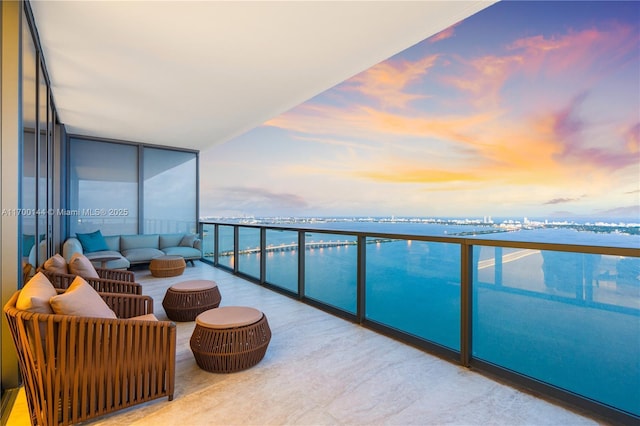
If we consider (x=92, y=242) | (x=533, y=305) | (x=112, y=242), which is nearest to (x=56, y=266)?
(x=533, y=305)

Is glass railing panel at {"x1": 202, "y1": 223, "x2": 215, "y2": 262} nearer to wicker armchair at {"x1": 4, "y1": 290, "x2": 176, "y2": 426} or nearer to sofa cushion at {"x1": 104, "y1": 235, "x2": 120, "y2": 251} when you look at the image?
sofa cushion at {"x1": 104, "y1": 235, "x2": 120, "y2": 251}

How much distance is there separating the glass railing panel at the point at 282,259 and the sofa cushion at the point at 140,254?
2945mm

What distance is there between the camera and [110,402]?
1.76 meters

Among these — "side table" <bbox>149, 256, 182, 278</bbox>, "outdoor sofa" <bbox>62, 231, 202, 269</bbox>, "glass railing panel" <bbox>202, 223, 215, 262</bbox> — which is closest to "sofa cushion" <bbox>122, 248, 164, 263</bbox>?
"outdoor sofa" <bbox>62, 231, 202, 269</bbox>

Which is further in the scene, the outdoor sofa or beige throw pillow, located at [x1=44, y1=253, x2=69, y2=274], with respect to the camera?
the outdoor sofa

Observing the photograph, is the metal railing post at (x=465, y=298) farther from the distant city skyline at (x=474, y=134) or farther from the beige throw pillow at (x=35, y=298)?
the distant city skyline at (x=474, y=134)

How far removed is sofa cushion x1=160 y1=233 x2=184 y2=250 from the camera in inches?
284

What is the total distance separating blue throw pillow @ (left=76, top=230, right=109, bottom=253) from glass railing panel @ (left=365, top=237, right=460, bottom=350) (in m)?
5.72

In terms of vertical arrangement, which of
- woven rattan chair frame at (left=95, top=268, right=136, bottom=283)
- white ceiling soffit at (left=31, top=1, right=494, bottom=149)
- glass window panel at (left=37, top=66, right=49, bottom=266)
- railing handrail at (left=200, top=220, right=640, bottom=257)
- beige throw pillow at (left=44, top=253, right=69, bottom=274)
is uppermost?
white ceiling soffit at (left=31, top=1, right=494, bottom=149)

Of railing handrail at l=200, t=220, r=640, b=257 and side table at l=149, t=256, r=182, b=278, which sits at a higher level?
railing handrail at l=200, t=220, r=640, b=257

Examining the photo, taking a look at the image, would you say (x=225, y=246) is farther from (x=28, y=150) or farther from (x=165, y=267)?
(x=28, y=150)

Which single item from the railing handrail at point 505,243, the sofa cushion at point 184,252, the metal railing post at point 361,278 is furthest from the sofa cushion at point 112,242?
the metal railing post at point 361,278

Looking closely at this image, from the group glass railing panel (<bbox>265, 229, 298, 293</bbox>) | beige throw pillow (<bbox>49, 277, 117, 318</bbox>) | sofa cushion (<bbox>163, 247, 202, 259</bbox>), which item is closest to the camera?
beige throw pillow (<bbox>49, 277, 117, 318</bbox>)

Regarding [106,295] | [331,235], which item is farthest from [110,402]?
[331,235]
